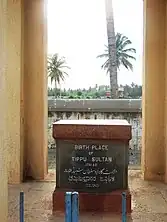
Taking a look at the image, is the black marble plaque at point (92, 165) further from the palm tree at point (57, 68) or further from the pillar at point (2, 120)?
the palm tree at point (57, 68)

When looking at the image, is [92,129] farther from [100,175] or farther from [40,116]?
[40,116]

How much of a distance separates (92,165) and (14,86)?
2.46 meters

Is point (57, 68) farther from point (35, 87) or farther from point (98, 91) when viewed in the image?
point (35, 87)

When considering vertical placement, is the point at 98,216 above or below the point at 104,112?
below

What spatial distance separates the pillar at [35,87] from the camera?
7668 mm

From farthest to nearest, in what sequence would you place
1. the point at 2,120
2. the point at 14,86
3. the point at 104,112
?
1. the point at 104,112
2. the point at 14,86
3. the point at 2,120

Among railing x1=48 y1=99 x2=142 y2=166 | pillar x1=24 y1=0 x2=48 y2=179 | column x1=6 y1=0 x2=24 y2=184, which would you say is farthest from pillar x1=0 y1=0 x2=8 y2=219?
railing x1=48 y1=99 x2=142 y2=166

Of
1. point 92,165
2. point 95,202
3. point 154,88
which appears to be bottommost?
point 95,202

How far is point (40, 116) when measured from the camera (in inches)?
304

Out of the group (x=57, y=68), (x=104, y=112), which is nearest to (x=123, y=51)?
(x=57, y=68)

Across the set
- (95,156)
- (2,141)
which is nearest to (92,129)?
(95,156)

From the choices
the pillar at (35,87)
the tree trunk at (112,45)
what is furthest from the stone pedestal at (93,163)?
the tree trunk at (112,45)

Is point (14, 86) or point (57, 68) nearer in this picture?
point (14, 86)

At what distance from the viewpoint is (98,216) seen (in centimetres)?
518
